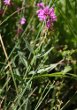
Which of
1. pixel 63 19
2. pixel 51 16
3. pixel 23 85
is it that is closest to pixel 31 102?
pixel 23 85

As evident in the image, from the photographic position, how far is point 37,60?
5.47ft

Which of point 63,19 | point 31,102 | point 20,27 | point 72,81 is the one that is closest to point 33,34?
point 20,27

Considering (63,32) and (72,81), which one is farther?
(63,32)

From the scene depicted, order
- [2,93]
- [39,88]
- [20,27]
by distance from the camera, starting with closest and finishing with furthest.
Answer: [2,93] < [39,88] < [20,27]

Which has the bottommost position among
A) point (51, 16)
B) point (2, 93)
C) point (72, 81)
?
point (72, 81)

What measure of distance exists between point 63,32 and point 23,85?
0.68 metres

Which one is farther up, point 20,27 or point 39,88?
point 20,27

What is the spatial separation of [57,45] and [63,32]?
0.35 feet

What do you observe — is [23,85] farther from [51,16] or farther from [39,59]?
[51,16]

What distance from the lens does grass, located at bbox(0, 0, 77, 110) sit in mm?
1470

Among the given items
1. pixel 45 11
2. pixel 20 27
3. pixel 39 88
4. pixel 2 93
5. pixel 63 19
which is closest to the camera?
pixel 45 11

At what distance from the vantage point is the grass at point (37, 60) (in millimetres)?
1470

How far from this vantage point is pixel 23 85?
1.48 metres

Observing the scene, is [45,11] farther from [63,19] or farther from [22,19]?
[63,19]
